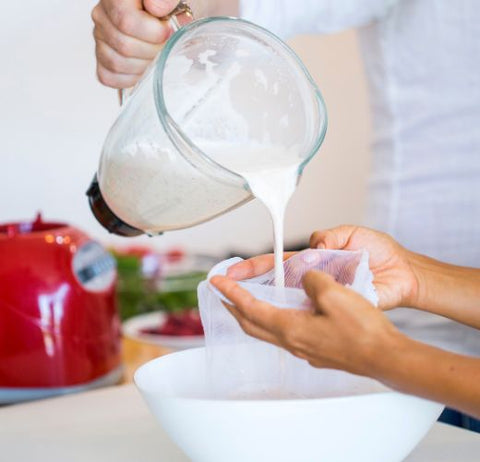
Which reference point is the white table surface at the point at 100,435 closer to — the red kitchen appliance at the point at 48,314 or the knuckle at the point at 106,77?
the red kitchen appliance at the point at 48,314

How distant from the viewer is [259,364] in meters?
0.94

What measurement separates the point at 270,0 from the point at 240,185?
0.42 meters

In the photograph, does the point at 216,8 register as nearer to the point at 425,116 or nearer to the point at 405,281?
the point at 425,116

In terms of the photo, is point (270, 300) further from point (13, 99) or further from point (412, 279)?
point (13, 99)

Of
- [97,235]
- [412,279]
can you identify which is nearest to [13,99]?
[97,235]

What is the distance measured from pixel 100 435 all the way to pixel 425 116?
626 mm

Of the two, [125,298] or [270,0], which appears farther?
[125,298]

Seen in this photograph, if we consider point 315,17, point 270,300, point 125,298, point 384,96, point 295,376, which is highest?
point 315,17

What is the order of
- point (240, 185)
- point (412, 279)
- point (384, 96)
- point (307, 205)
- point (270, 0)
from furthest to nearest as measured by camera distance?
point (307, 205)
point (384, 96)
point (270, 0)
point (412, 279)
point (240, 185)

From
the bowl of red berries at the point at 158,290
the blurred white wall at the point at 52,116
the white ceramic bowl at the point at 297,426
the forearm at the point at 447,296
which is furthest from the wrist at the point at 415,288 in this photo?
the blurred white wall at the point at 52,116

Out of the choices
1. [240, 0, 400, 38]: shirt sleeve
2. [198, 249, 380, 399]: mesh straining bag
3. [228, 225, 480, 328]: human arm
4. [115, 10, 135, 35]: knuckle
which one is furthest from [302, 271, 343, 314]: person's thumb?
[240, 0, 400, 38]: shirt sleeve

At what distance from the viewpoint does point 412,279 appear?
3.40ft

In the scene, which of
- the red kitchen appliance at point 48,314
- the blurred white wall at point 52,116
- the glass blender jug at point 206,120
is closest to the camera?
the glass blender jug at point 206,120

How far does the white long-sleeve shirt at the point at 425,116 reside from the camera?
4.17 feet
